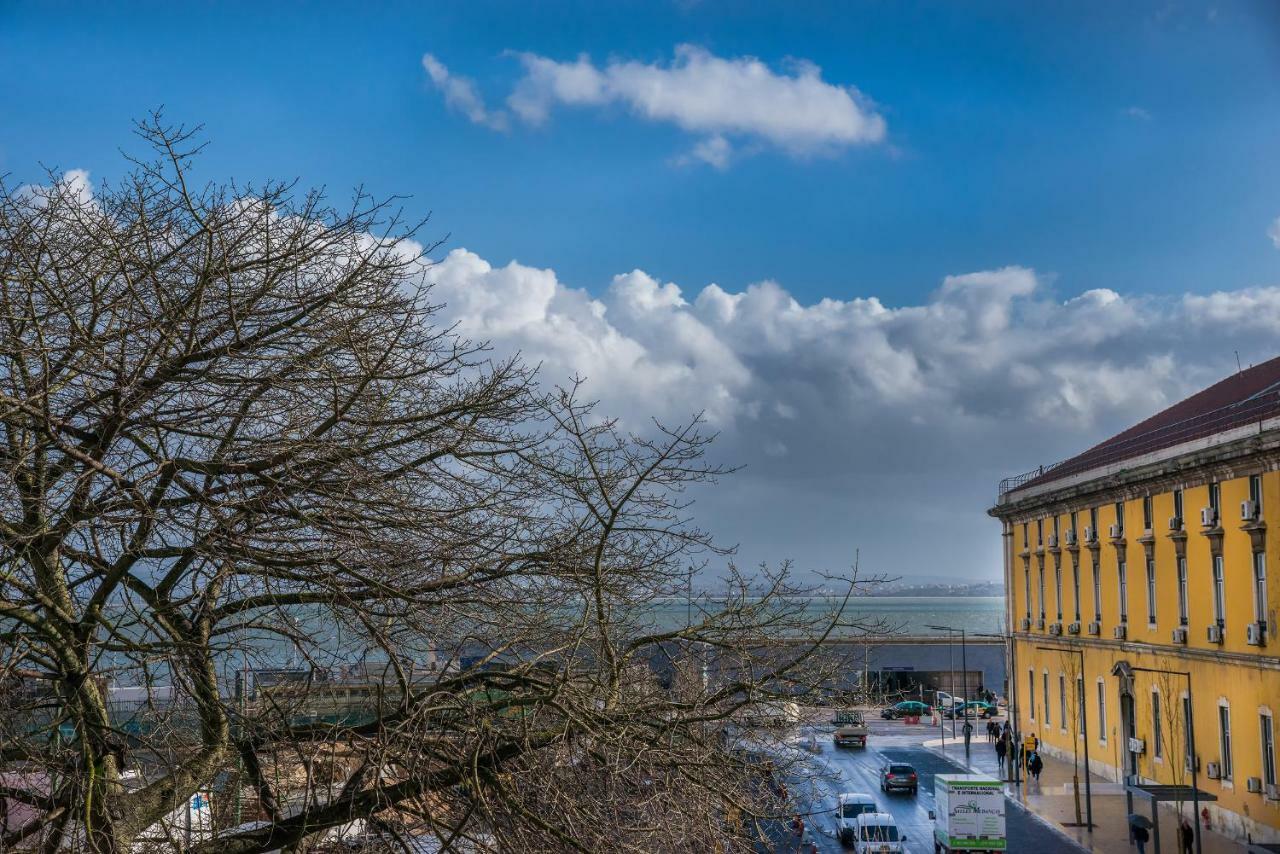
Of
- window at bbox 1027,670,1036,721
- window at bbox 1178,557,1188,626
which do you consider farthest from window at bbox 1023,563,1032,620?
window at bbox 1178,557,1188,626

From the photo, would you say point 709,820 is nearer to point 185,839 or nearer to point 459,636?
point 459,636

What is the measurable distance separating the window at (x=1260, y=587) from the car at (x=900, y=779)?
56.3 ft

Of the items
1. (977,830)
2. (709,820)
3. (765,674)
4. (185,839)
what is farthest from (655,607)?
(977,830)

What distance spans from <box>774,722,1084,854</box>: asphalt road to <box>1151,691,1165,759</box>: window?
478 centimetres

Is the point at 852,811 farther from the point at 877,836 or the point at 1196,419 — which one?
the point at 1196,419

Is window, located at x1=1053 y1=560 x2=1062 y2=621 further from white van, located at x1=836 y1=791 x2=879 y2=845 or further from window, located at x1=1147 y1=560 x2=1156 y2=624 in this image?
white van, located at x1=836 y1=791 x2=879 y2=845

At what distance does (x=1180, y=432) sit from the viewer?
44.9 metres

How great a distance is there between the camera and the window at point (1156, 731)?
44.8 m

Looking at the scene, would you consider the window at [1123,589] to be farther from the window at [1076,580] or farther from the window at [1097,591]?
the window at [1076,580]

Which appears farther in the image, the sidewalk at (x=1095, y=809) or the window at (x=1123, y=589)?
the window at (x=1123, y=589)

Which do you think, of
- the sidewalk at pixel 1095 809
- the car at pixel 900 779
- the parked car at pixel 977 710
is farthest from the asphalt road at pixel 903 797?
the parked car at pixel 977 710

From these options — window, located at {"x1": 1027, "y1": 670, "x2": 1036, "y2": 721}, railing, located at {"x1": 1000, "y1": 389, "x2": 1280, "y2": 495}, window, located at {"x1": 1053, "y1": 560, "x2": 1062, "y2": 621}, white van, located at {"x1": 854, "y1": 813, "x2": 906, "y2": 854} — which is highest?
railing, located at {"x1": 1000, "y1": 389, "x2": 1280, "y2": 495}

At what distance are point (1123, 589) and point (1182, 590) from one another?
18.9 ft

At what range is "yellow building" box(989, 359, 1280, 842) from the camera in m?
37.2
